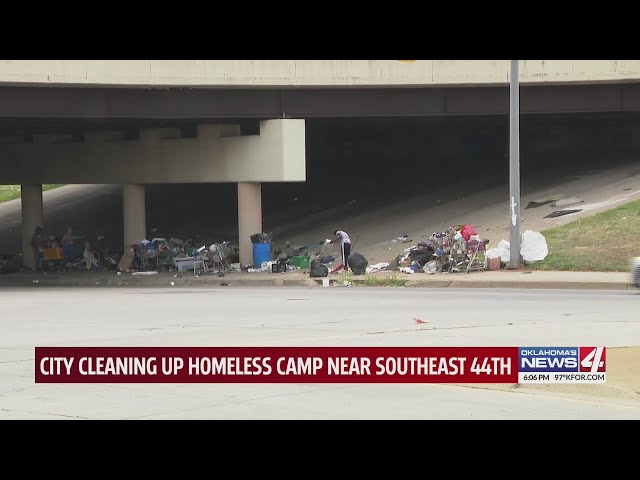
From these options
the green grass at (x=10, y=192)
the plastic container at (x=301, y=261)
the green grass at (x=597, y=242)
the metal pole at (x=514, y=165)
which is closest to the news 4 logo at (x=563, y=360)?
the green grass at (x=597, y=242)

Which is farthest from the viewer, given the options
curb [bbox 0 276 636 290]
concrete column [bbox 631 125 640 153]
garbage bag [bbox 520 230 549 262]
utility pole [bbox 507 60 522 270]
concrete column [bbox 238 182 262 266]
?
concrete column [bbox 631 125 640 153]

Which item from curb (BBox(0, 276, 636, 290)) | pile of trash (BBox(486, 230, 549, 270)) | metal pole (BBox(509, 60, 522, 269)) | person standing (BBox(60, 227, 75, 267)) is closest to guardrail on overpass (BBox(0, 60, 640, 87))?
curb (BBox(0, 276, 636, 290))

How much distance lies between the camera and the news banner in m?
11.6

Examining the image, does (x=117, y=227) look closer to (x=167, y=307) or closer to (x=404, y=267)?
A: (x=404, y=267)

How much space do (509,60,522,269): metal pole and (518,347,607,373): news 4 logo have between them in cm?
1789

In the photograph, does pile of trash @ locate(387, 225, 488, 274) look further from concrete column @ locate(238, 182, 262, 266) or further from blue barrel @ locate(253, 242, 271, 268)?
concrete column @ locate(238, 182, 262, 266)

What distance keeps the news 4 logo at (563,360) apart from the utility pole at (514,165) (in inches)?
704

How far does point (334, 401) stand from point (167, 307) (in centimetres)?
1210

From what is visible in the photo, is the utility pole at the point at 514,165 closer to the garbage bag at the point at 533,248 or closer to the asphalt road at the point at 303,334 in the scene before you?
the garbage bag at the point at 533,248

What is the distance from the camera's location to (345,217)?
45500 millimetres

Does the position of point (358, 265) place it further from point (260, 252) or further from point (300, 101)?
point (300, 101)

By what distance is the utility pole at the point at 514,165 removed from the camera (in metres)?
30.1

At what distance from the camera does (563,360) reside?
11516 mm

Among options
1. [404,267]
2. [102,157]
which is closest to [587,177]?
[404,267]
